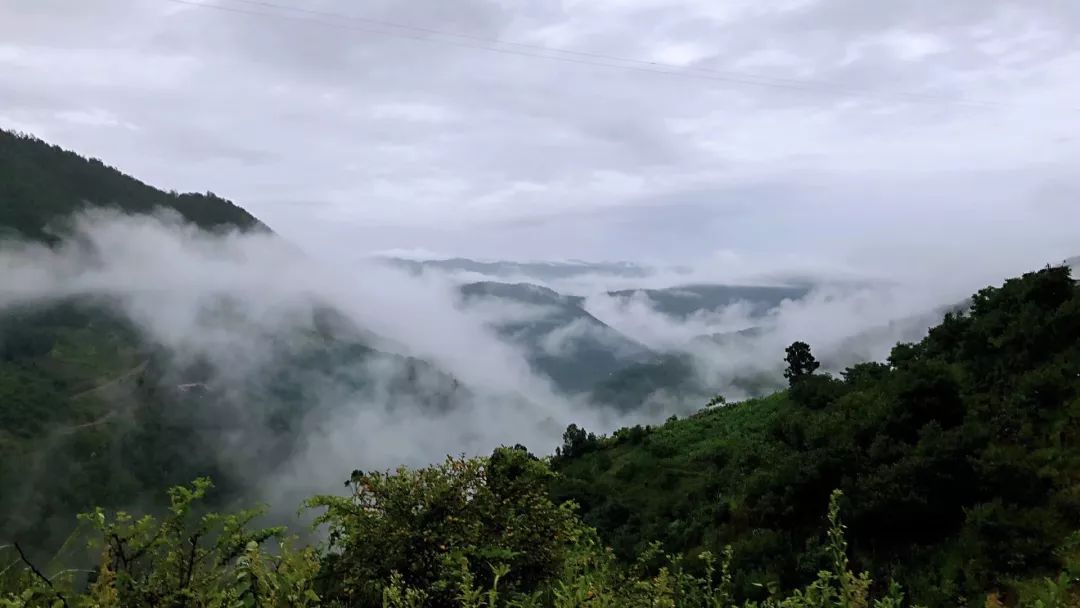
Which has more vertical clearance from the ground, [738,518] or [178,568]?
[178,568]

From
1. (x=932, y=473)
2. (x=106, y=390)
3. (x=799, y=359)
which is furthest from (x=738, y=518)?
(x=106, y=390)

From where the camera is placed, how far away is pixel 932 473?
1073 cm

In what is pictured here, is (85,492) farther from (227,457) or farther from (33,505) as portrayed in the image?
(227,457)

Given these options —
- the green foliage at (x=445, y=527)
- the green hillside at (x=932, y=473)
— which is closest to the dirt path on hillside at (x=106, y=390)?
the green hillside at (x=932, y=473)

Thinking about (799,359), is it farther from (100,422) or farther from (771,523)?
(100,422)

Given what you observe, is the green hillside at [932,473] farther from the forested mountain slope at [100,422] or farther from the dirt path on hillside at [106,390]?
the dirt path on hillside at [106,390]

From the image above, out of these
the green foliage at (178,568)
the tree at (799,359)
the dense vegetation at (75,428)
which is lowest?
the dense vegetation at (75,428)

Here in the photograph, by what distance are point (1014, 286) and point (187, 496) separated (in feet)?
65.7

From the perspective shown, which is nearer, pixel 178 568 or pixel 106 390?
pixel 178 568

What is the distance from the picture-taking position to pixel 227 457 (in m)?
160

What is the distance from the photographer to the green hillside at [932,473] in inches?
365

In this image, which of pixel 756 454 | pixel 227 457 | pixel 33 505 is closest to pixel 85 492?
pixel 33 505

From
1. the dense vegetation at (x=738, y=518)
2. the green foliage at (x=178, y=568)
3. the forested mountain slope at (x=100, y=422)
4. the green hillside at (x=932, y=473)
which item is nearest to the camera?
the green foliage at (x=178, y=568)

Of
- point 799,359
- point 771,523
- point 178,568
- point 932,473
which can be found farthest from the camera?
point 799,359
